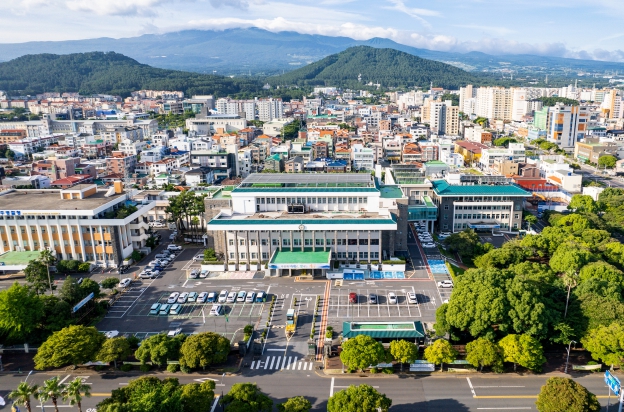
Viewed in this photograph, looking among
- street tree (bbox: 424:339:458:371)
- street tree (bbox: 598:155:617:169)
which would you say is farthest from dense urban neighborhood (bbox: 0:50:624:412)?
street tree (bbox: 598:155:617:169)

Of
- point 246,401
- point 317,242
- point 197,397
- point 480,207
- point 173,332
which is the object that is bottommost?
point 173,332

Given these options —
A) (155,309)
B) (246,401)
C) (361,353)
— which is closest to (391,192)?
(361,353)

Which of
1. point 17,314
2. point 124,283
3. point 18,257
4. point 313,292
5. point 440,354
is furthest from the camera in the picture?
point 18,257

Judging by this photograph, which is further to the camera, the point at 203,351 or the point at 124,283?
the point at 124,283

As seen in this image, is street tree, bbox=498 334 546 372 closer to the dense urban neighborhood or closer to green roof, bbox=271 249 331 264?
the dense urban neighborhood

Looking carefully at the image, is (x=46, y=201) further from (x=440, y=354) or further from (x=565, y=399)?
(x=565, y=399)

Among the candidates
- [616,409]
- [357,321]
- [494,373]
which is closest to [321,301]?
[357,321]

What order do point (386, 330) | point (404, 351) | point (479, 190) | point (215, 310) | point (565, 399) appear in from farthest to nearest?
point (479, 190)
point (215, 310)
point (386, 330)
point (404, 351)
point (565, 399)
